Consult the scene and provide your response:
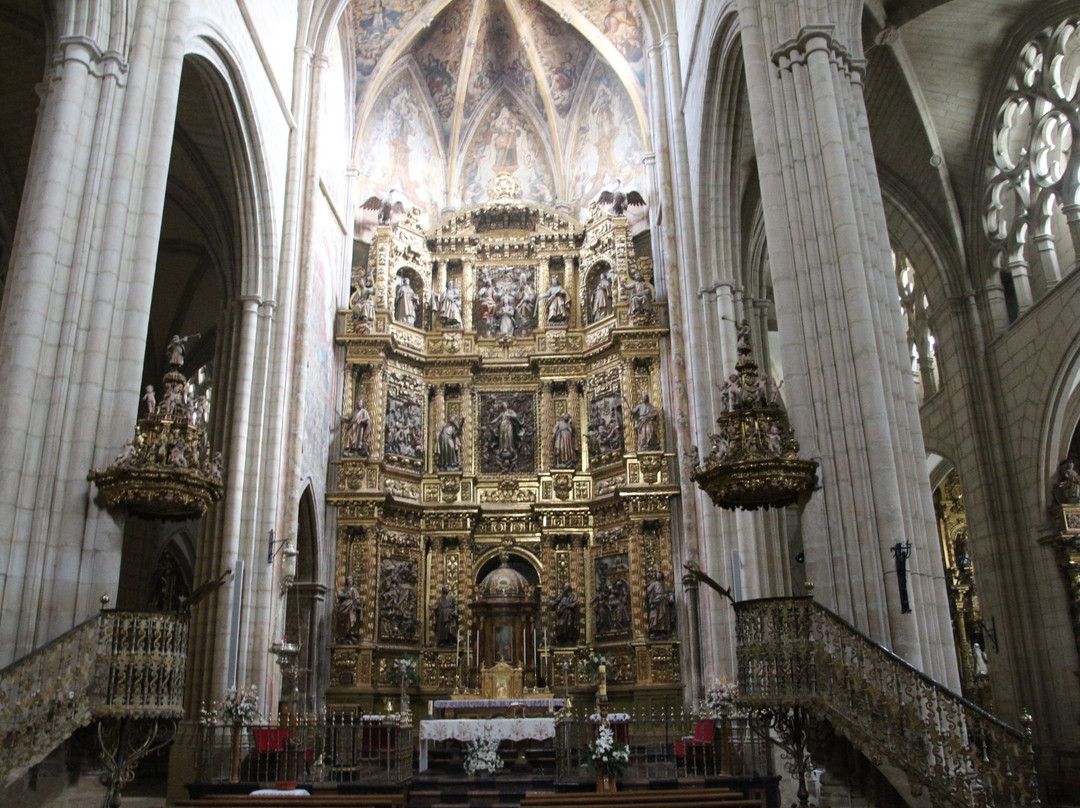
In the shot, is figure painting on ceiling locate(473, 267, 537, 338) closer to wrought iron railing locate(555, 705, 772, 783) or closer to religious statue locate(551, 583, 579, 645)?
religious statue locate(551, 583, 579, 645)

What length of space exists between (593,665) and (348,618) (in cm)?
544

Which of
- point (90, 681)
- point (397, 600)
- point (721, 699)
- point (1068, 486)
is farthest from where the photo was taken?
point (397, 600)

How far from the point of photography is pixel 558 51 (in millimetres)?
27047

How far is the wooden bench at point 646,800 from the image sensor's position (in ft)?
26.3

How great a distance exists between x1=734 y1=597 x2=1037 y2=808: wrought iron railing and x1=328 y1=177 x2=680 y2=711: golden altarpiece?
1095 cm

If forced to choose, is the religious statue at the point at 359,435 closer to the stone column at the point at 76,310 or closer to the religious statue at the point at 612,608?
the religious statue at the point at 612,608

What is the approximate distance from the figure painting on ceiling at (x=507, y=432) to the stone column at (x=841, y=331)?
507 inches

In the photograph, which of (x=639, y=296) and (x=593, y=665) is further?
(x=639, y=296)

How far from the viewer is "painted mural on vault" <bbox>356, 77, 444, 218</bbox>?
85.0 feet

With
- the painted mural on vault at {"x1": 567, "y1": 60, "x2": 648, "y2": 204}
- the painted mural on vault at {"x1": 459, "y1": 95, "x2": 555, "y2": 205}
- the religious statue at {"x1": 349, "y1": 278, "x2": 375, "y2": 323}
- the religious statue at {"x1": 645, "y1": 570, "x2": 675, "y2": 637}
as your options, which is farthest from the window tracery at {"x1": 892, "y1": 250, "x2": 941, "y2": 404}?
the religious statue at {"x1": 349, "y1": 278, "x2": 375, "y2": 323}

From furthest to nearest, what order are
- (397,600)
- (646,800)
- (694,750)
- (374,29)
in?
(374,29), (397,600), (694,750), (646,800)

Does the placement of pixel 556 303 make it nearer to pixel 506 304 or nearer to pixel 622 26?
pixel 506 304

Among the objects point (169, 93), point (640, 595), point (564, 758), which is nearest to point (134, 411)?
point (169, 93)

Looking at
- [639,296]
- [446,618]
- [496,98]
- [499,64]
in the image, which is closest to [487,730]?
[446,618]
